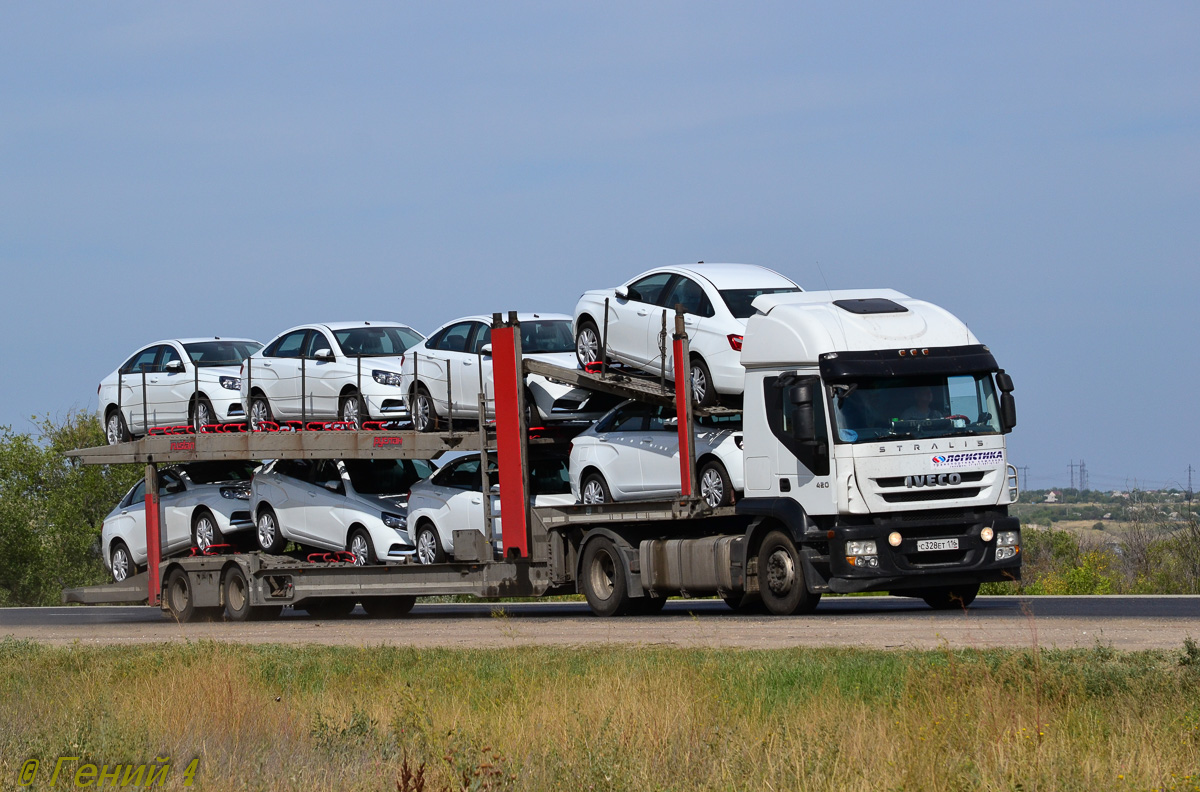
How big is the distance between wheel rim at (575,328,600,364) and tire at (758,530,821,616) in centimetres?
326

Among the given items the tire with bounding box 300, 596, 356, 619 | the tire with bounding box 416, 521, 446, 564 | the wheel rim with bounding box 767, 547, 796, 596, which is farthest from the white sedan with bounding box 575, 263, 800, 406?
the tire with bounding box 300, 596, 356, 619

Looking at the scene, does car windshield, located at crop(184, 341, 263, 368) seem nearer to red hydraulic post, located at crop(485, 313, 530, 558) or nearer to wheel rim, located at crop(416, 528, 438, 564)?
wheel rim, located at crop(416, 528, 438, 564)

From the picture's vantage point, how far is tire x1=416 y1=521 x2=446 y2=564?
1964cm

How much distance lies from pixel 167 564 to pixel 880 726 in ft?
55.8

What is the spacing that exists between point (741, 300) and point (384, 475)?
22.5ft

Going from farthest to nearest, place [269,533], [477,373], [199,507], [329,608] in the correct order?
1. [329,608]
2. [199,507]
3. [269,533]
4. [477,373]

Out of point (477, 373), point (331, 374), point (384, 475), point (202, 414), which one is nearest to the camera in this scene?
point (477, 373)

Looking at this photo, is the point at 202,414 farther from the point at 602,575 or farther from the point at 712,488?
the point at 712,488

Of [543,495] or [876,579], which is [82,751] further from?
[543,495]

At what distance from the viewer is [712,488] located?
1669 cm

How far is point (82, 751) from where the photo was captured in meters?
8.27

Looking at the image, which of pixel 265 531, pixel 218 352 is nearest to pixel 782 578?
pixel 265 531

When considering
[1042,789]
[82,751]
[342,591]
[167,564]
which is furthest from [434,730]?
[167,564]

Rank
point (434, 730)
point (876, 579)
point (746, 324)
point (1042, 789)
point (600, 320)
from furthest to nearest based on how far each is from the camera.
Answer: point (600, 320)
point (746, 324)
point (876, 579)
point (434, 730)
point (1042, 789)
